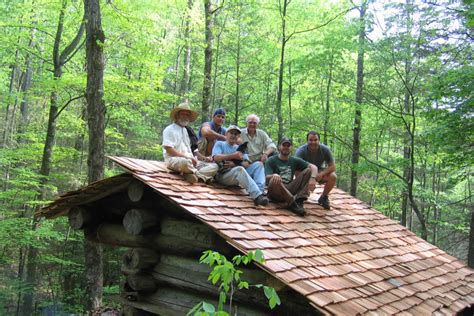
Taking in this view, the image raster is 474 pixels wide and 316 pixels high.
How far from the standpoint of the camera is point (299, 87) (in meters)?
22.3

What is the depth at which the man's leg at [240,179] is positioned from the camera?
223 inches

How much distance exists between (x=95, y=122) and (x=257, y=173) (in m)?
4.70

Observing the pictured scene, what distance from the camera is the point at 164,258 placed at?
5594 mm

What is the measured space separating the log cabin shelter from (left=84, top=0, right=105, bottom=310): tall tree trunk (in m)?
2.70

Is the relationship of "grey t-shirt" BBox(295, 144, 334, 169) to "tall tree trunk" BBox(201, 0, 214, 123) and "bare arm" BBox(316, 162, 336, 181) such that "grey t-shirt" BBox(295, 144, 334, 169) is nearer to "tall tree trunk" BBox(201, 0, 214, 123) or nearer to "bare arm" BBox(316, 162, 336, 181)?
"bare arm" BBox(316, 162, 336, 181)

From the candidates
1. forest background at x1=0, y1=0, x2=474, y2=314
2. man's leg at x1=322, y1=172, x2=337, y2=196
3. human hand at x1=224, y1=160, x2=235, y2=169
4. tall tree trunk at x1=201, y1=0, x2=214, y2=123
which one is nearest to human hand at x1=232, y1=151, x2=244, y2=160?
human hand at x1=224, y1=160, x2=235, y2=169

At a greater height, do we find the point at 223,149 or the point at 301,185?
the point at 223,149

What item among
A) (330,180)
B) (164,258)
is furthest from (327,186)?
(164,258)

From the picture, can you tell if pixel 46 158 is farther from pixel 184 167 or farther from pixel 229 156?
pixel 229 156

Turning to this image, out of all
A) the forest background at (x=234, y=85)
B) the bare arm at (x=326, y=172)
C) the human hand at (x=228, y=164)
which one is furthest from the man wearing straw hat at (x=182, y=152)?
the forest background at (x=234, y=85)

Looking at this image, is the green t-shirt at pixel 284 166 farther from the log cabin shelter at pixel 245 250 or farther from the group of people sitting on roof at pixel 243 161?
the log cabin shelter at pixel 245 250

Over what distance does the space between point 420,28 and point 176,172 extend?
32.0 feet

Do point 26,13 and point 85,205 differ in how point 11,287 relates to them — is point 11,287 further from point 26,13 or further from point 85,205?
point 26,13

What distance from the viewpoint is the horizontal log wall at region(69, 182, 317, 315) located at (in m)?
4.82
